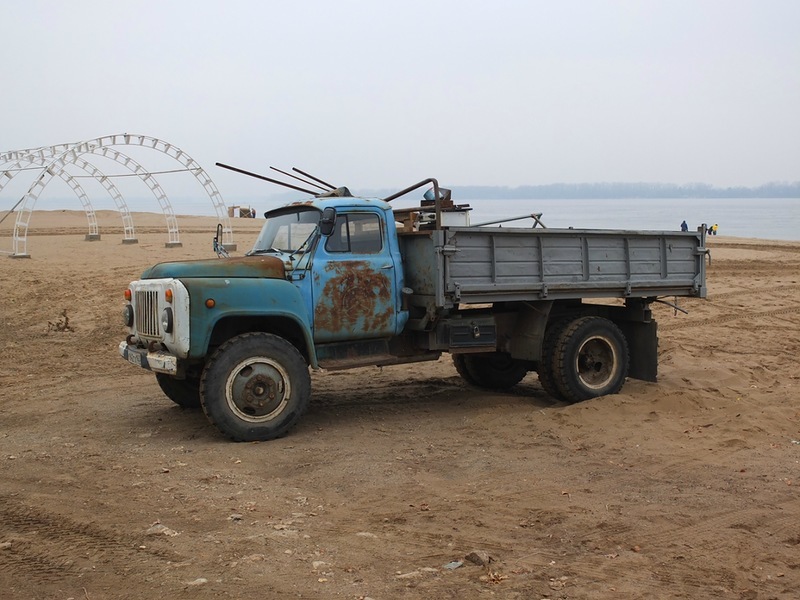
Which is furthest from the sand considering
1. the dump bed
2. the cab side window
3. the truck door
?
the cab side window

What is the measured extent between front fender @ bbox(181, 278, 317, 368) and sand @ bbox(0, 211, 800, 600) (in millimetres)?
1001

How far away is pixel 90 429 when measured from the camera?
883cm

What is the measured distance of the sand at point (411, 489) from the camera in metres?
5.01

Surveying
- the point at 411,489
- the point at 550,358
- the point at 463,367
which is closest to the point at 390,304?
the point at 550,358

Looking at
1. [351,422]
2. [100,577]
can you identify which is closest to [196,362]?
[351,422]

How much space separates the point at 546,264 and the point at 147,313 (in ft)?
13.7

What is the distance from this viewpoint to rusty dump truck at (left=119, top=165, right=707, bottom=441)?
823 centimetres

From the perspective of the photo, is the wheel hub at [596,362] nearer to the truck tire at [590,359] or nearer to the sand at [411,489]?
the truck tire at [590,359]

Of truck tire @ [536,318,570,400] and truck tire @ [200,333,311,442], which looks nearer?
truck tire @ [200,333,311,442]

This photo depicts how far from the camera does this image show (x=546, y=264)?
9781 mm

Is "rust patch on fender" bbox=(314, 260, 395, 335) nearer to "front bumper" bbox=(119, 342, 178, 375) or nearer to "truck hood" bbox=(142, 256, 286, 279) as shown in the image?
"truck hood" bbox=(142, 256, 286, 279)

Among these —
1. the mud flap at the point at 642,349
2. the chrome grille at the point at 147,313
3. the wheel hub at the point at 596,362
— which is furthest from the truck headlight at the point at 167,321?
the mud flap at the point at 642,349

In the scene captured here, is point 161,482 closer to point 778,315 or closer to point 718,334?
point 718,334

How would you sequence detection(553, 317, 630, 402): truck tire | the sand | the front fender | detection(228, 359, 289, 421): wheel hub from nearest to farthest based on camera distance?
the sand < the front fender < detection(228, 359, 289, 421): wheel hub < detection(553, 317, 630, 402): truck tire
